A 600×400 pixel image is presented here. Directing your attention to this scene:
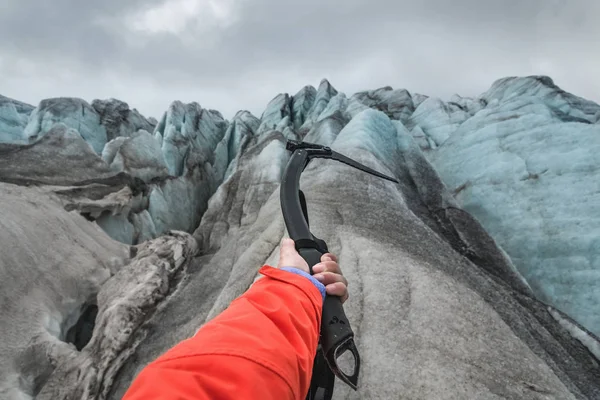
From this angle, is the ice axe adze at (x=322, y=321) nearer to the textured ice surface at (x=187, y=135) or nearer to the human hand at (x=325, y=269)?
the human hand at (x=325, y=269)

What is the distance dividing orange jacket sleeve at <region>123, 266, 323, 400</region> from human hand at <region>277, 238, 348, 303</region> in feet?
0.57

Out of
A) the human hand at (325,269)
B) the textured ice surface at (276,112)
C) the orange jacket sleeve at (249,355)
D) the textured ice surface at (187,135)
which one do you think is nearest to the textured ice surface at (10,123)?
the textured ice surface at (187,135)

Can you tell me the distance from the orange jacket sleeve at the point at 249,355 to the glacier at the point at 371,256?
11.2 ft

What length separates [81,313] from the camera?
936 cm

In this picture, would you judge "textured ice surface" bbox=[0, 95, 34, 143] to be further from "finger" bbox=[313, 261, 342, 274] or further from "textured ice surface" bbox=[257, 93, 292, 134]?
"finger" bbox=[313, 261, 342, 274]

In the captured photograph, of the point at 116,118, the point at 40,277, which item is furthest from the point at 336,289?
the point at 116,118

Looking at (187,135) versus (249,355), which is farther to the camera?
(187,135)

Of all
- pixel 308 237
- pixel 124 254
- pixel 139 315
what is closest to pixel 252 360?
pixel 308 237

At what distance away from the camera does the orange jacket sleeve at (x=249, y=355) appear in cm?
97

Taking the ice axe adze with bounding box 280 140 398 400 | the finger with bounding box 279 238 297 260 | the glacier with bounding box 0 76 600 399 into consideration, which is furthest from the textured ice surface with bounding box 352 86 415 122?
the finger with bounding box 279 238 297 260

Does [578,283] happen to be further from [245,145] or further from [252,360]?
[245,145]

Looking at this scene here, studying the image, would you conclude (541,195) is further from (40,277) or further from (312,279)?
(40,277)

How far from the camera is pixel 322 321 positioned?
151cm

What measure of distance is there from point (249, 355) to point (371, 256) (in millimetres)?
5624
